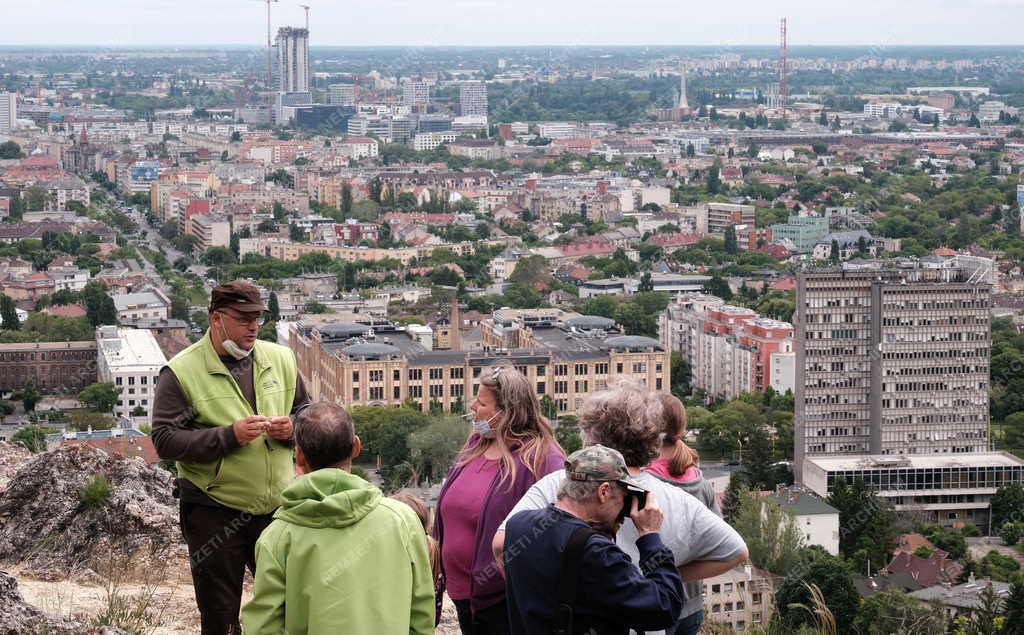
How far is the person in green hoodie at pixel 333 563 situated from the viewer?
2699 mm

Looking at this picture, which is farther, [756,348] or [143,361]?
[756,348]

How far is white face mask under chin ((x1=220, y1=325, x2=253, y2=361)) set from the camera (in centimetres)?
328

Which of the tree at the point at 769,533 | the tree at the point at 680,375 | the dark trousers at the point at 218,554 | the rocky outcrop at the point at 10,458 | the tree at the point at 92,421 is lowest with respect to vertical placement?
the tree at the point at 680,375

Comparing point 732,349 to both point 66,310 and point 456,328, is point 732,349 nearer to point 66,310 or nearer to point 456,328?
point 456,328

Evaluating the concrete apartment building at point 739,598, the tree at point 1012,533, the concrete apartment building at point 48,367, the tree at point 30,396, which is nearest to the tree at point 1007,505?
the tree at point 1012,533

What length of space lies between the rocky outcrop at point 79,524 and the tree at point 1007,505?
11872 mm

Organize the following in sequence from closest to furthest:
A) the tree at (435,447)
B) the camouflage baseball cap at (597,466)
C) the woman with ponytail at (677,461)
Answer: the camouflage baseball cap at (597,466) → the woman with ponytail at (677,461) → the tree at (435,447)

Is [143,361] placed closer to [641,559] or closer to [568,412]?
[568,412]

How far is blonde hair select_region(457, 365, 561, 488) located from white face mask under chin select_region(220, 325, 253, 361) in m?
0.43

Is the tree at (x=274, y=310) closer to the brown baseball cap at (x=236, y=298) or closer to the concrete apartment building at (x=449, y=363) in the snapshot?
the concrete apartment building at (x=449, y=363)

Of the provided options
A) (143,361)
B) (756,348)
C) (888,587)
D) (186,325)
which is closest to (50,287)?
(186,325)

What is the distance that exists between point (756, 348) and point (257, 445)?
19466 mm

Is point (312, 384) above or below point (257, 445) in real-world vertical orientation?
below

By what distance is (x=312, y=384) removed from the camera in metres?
21.4
